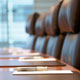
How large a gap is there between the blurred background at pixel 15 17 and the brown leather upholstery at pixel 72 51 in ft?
8.53

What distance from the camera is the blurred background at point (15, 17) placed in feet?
13.2

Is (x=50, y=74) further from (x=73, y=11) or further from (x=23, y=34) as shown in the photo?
(x=23, y=34)

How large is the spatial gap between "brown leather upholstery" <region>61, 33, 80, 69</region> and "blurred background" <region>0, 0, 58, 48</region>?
8.53ft

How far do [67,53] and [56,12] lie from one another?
49cm

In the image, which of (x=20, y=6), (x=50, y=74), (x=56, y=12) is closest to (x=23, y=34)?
(x=20, y=6)

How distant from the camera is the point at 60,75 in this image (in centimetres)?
72

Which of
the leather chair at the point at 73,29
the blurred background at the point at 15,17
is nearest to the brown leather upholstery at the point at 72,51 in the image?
the leather chair at the point at 73,29

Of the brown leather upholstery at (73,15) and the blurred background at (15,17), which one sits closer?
the brown leather upholstery at (73,15)

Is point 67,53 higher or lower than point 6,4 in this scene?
lower

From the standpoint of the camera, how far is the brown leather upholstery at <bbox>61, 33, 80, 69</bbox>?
1278mm

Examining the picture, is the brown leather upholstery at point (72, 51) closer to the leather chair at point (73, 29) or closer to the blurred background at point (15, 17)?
the leather chair at point (73, 29)

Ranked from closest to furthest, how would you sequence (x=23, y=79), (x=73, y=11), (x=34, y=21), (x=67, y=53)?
1. (x=23, y=79)
2. (x=73, y=11)
3. (x=67, y=53)
4. (x=34, y=21)

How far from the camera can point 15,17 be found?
409cm

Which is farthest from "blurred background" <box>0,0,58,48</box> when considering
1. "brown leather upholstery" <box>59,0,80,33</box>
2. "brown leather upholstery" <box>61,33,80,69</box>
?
"brown leather upholstery" <box>59,0,80,33</box>
